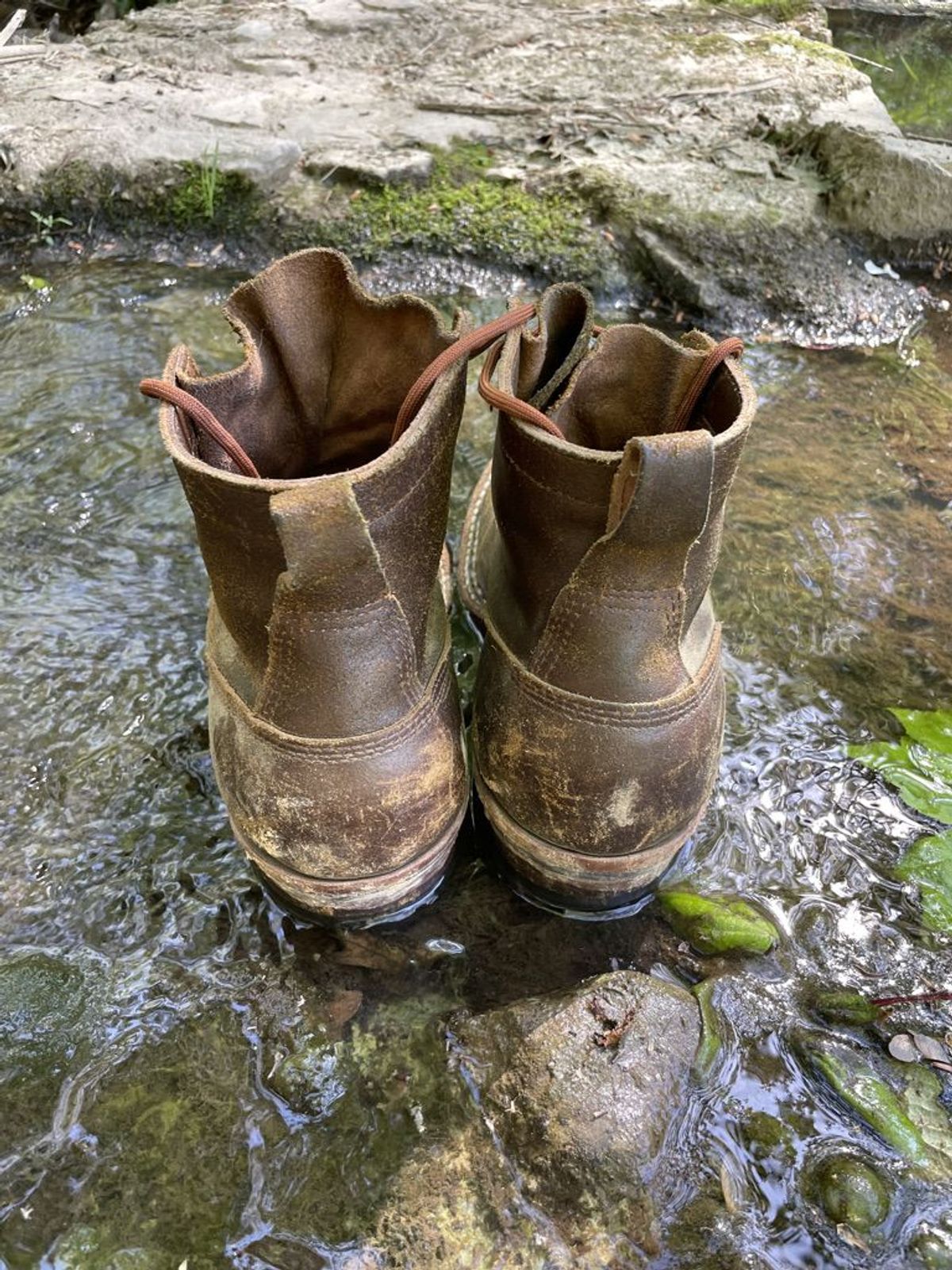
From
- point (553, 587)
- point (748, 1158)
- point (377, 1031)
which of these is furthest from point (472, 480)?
point (748, 1158)

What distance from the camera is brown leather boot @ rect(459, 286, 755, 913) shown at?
4.11ft

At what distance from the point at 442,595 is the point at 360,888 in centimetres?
54

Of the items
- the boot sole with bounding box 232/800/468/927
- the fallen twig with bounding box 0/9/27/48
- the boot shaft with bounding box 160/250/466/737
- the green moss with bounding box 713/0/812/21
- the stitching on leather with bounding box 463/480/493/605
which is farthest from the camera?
the green moss with bounding box 713/0/812/21

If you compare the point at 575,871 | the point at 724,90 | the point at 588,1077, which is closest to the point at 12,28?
the point at 724,90

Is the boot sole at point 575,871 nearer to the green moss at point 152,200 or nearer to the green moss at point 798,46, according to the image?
the green moss at point 152,200

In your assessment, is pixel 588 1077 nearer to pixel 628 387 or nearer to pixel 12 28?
pixel 628 387

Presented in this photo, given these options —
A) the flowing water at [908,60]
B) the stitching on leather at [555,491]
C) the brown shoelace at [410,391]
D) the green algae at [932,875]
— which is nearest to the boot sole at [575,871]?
the green algae at [932,875]

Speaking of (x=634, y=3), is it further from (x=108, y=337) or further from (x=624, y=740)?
(x=624, y=740)

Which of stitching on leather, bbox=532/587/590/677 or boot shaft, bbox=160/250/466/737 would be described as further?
stitching on leather, bbox=532/587/590/677

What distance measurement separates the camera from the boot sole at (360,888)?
143 centimetres

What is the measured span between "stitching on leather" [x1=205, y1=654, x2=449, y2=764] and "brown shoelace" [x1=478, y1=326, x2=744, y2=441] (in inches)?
17.2

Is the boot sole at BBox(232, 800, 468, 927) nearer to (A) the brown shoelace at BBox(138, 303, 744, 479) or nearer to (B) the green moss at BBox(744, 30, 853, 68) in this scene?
(A) the brown shoelace at BBox(138, 303, 744, 479)

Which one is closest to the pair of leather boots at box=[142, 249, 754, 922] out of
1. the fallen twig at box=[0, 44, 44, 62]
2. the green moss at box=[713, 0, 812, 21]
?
the fallen twig at box=[0, 44, 44, 62]

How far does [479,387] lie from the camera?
1371mm
